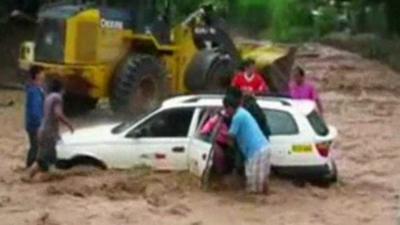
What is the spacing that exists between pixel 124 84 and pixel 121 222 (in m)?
10.1

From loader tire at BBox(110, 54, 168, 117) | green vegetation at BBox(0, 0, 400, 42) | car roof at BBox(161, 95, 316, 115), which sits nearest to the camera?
car roof at BBox(161, 95, 316, 115)

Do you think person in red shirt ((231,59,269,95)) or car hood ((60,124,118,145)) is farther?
person in red shirt ((231,59,269,95))

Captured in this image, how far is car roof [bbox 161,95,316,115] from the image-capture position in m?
16.4

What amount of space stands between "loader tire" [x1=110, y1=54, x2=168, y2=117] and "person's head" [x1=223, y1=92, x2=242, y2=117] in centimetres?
894

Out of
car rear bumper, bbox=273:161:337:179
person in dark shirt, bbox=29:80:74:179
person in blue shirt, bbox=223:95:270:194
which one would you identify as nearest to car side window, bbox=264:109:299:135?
car rear bumper, bbox=273:161:337:179

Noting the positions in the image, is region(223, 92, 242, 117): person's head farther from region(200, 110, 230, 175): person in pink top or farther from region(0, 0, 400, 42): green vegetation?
region(0, 0, 400, 42): green vegetation

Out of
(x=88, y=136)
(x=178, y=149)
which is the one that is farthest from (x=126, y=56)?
(x=178, y=149)

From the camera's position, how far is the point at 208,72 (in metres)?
25.8

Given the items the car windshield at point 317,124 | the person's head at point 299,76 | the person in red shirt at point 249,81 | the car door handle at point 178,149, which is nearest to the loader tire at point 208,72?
the person in red shirt at point 249,81

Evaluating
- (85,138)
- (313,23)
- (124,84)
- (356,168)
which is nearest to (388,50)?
(313,23)

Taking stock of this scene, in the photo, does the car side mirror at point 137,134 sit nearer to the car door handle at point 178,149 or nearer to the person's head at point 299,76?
the car door handle at point 178,149

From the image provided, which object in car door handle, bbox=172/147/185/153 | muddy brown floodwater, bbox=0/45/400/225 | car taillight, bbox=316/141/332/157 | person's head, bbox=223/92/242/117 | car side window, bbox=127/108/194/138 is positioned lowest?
muddy brown floodwater, bbox=0/45/400/225

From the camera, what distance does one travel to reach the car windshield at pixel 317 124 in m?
16.3

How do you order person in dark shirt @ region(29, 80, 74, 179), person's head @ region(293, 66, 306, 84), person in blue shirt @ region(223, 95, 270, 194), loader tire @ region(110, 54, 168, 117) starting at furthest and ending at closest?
loader tire @ region(110, 54, 168, 117) < person's head @ region(293, 66, 306, 84) < person in dark shirt @ region(29, 80, 74, 179) < person in blue shirt @ region(223, 95, 270, 194)
